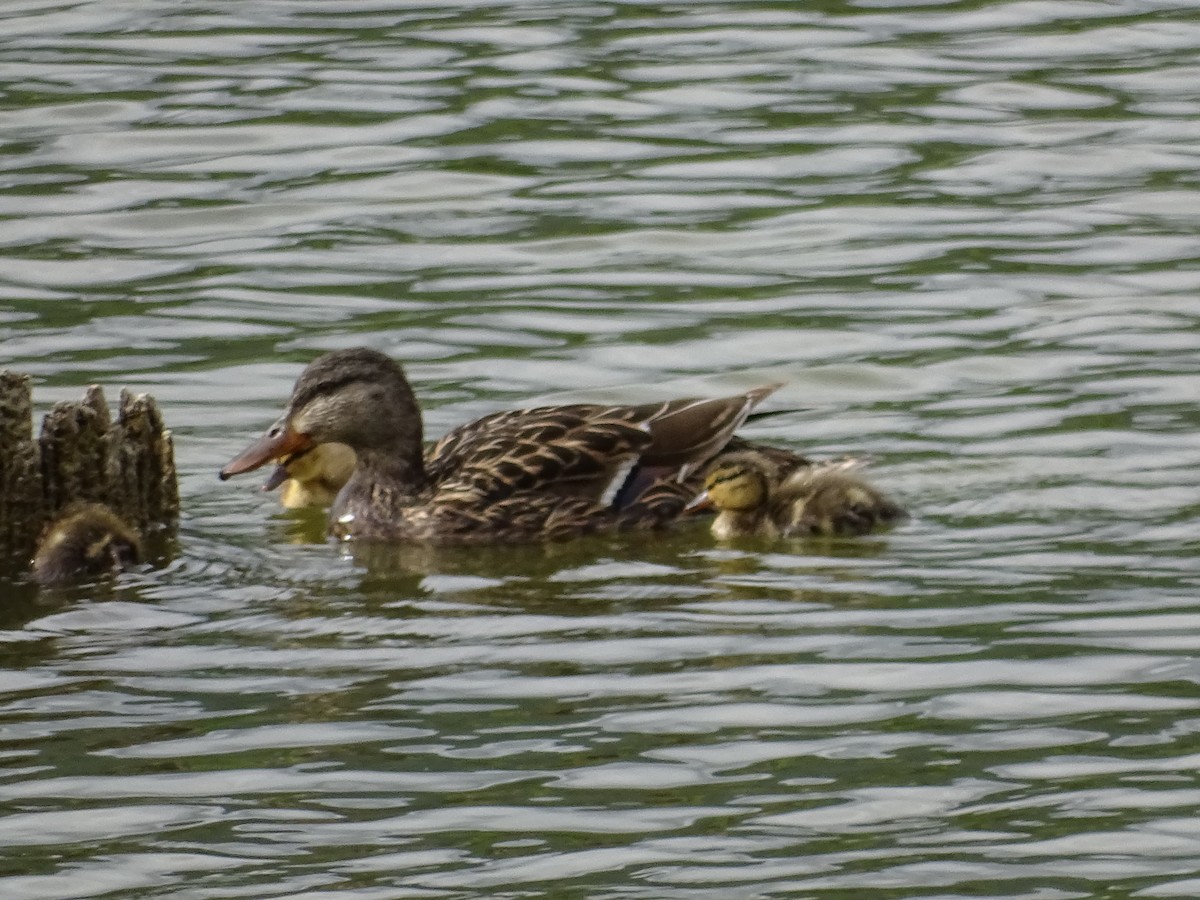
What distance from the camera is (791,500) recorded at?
29.3ft

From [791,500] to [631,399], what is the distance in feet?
6.26

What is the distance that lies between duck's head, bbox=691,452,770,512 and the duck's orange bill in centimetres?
145

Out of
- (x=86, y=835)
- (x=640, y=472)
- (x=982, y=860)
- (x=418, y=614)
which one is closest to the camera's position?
(x=982, y=860)

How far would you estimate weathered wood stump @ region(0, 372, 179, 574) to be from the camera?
8.64 meters

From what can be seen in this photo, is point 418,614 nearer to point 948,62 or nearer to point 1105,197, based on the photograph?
point 1105,197

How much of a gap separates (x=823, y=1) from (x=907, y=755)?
10657 millimetres

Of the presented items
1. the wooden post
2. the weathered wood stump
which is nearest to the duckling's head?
the weathered wood stump

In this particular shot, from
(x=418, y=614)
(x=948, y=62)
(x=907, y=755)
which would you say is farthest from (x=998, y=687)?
(x=948, y=62)

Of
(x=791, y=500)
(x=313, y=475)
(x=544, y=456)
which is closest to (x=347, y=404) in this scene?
(x=313, y=475)

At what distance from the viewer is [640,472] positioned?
9.45 m

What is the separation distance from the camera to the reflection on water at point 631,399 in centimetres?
612

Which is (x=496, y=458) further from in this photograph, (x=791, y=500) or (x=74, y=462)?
(x=74, y=462)

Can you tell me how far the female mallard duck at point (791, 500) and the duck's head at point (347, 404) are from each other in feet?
3.84

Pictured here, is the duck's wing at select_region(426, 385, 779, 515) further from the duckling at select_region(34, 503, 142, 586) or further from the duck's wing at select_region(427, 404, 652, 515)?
Answer: the duckling at select_region(34, 503, 142, 586)
